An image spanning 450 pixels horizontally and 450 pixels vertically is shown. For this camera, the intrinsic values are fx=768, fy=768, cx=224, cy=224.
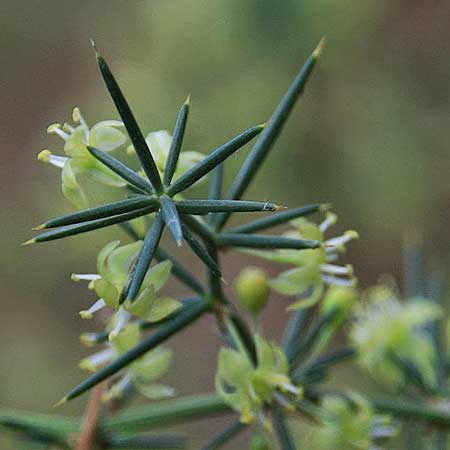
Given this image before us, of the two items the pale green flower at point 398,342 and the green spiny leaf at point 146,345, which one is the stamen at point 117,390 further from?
the pale green flower at point 398,342

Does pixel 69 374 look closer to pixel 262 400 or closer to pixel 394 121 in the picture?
pixel 394 121

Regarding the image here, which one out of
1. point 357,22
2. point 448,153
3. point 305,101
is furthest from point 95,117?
point 448,153

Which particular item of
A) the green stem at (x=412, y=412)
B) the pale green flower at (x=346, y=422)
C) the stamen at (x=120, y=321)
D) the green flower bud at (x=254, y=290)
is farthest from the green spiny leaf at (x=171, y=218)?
the green stem at (x=412, y=412)

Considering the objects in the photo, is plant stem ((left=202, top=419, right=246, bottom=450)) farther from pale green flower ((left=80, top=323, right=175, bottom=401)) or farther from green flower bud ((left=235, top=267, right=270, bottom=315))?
green flower bud ((left=235, top=267, right=270, bottom=315))

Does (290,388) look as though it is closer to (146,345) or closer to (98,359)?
(146,345)

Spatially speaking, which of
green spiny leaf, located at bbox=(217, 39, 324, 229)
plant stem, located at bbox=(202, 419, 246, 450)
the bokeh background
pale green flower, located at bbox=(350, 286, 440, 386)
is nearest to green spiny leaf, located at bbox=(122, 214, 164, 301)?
green spiny leaf, located at bbox=(217, 39, 324, 229)

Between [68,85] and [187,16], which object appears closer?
[187,16]

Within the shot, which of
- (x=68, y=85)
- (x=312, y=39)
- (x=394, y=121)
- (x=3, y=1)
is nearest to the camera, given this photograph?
(x=312, y=39)
